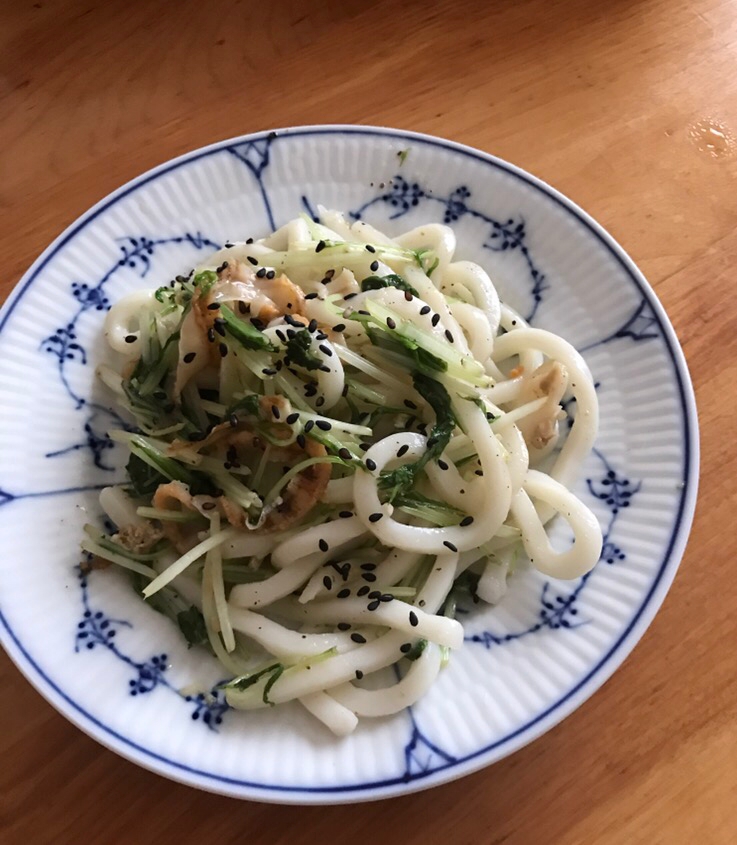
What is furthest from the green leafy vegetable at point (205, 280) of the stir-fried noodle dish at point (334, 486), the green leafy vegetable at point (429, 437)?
the green leafy vegetable at point (429, 437)

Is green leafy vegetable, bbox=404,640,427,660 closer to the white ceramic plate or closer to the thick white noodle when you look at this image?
the white ceramic plate

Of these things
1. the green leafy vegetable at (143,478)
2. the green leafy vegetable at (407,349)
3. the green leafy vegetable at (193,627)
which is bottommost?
the green leafy vegetable at (193,627)

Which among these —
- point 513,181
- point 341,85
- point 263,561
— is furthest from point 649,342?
point 341,85

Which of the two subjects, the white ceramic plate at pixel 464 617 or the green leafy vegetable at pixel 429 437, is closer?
the white ceramic plate at pixel 464 617

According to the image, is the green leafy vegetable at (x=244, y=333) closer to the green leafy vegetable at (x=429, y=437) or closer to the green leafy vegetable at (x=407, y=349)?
the green leafy vegetable at (x=407, y=349)

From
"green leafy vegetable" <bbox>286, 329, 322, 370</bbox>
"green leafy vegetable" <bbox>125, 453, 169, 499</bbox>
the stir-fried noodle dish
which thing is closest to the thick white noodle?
the stir-fried noodle dish

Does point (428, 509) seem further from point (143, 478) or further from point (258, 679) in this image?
point (143, 478)

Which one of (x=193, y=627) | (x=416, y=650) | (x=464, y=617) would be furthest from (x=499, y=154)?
(x=193, y=627)
